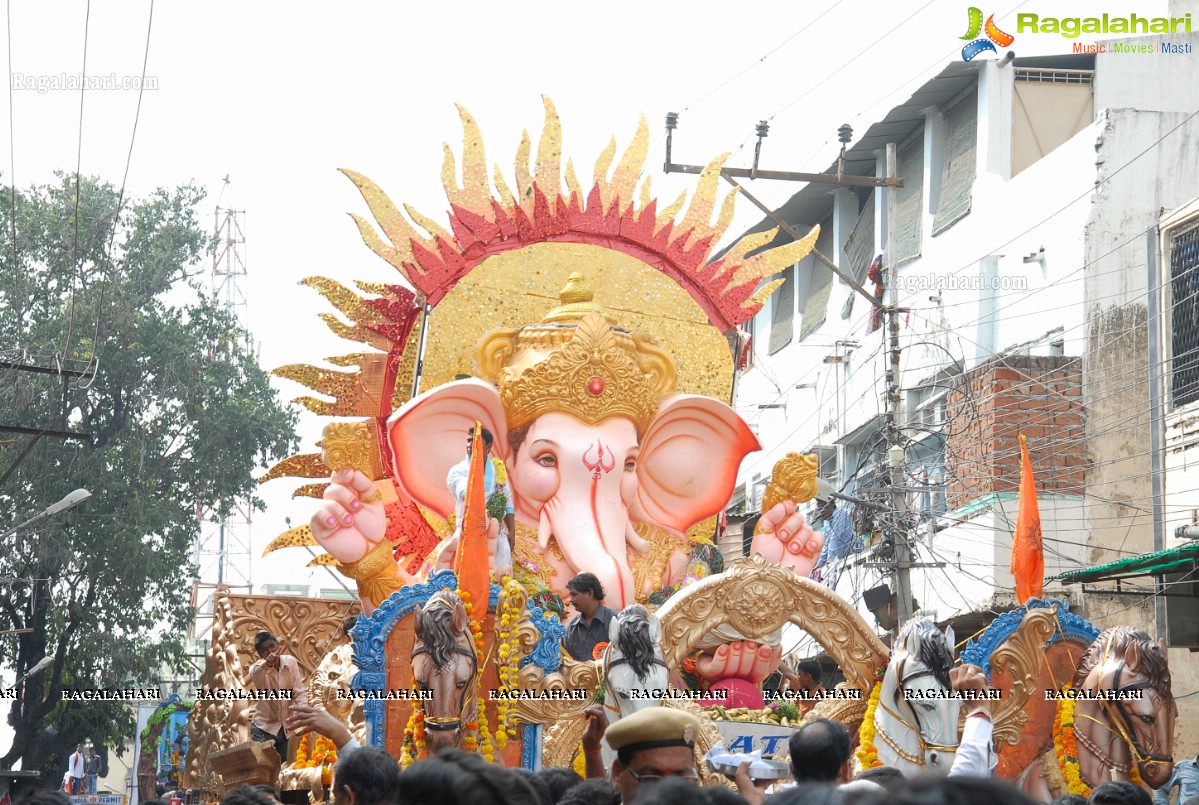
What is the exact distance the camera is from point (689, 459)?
40.1 feet

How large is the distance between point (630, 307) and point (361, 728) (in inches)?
165

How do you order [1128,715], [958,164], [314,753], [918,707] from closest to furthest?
[918,707] < [1128,715] < [314,753] < [958,164]

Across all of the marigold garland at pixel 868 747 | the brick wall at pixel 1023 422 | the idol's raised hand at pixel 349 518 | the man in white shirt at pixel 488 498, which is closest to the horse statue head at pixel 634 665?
the marigold garland at pixel 868 747

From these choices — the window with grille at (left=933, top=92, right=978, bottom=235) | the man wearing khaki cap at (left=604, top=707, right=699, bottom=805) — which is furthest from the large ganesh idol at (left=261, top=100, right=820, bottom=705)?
the window with grille at (left=933, top=92, right=978, bottom=235)

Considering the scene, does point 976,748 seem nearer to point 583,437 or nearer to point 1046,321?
point 583,437

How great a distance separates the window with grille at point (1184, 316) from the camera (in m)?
16.0

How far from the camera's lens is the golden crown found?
11586 mm

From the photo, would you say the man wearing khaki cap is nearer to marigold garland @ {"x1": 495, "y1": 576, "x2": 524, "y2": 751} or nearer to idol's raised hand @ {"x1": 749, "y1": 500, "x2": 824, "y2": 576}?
marigold garland @ {"x1": 495, "y1": 576, "x2": 524, "y2": 751}

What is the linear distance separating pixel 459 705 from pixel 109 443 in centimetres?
2025

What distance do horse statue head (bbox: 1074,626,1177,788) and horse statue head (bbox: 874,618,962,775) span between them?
3.45 feet

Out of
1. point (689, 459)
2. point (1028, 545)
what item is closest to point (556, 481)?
point (689, 459)

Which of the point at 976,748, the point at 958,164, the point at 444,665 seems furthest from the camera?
the point at 958,164

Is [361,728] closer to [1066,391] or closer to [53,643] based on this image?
[1066,391]

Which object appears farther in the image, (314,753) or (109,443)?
(109,443)
